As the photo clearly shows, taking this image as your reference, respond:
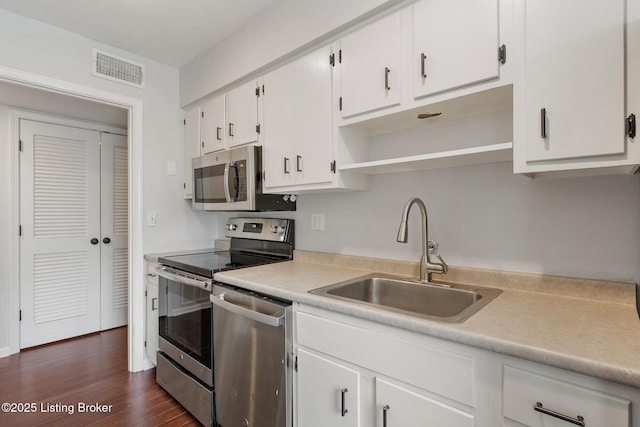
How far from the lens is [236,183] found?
6.91 ft

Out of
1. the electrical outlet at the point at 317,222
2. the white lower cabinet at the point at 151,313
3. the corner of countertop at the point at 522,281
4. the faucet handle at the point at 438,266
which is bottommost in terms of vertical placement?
the white lower cabinet at the point at 151,313

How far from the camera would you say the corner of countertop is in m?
1.15

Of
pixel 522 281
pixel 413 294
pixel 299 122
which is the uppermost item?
pixel 299 122

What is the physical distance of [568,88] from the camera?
39.3 inches

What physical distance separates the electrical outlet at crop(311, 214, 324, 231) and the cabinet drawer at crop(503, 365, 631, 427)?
1382mm

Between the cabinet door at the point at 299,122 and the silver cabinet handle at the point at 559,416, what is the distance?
121cm

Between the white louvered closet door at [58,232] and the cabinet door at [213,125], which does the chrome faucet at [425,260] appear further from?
the white louvered closet door at [58,232]

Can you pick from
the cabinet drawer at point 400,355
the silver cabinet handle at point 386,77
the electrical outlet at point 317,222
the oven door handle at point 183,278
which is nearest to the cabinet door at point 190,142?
the oven door handle at point 183,278

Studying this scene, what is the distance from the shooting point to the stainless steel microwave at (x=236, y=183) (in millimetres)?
2020

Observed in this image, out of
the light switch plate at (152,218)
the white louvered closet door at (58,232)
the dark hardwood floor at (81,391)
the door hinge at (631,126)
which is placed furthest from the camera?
the white louvered closet door at (58,232)

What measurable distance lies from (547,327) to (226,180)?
184 centimetres

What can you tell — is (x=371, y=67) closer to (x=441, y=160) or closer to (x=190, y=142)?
(x=441, y=160)

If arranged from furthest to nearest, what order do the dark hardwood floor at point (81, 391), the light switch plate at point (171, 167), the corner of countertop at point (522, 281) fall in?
the light switch plate at point (171, 167)
the dark hardwood floor at point (81, 391)
the corner of countertop at point (522, 281)

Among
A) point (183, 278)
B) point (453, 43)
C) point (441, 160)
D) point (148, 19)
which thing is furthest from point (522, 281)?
point (148, 19)
